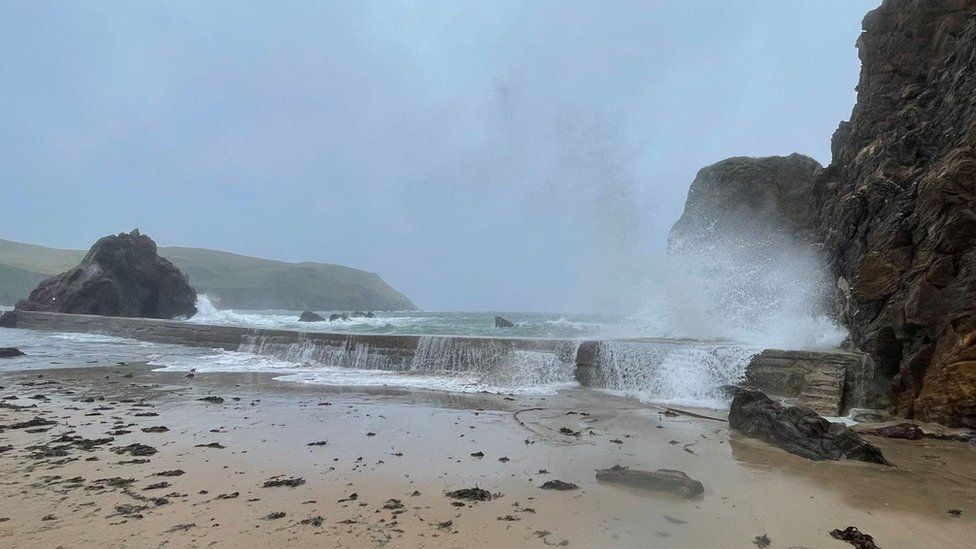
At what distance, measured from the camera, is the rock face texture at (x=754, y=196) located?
21.5 metres

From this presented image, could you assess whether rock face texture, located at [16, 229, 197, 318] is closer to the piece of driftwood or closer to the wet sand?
the wet sand

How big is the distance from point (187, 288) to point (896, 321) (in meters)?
36.9

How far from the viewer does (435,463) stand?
4.43 metres

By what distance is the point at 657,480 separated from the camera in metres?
3.83

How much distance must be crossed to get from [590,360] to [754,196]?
1725 centimetres

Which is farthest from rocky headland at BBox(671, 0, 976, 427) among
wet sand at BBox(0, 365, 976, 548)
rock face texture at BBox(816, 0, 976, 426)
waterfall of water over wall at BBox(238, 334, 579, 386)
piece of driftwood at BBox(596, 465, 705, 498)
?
waterfall of water over wall at BBox(238, 334, 579, 386)

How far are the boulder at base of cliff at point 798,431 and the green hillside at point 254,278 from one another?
3548 inches

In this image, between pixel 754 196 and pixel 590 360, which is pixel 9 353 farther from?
pixel 754 196

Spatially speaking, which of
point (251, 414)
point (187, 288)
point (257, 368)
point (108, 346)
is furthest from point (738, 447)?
point (187, 288)

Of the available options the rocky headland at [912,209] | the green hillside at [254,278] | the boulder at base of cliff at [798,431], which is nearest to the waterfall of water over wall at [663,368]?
the rocky headland at [912,209]

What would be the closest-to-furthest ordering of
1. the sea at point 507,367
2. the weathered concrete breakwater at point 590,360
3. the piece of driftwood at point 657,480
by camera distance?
the piece of driftwood at point 657,480
the weathered concrete breakwater at point 590,360
the sea at point 507,367

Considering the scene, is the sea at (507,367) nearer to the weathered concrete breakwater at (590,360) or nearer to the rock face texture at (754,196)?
the weathered concrete breakwater at (590,360)

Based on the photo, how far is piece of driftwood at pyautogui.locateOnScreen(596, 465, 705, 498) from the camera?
3.69 meters

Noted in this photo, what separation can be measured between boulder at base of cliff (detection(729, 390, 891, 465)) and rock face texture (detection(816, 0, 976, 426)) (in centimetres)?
214
